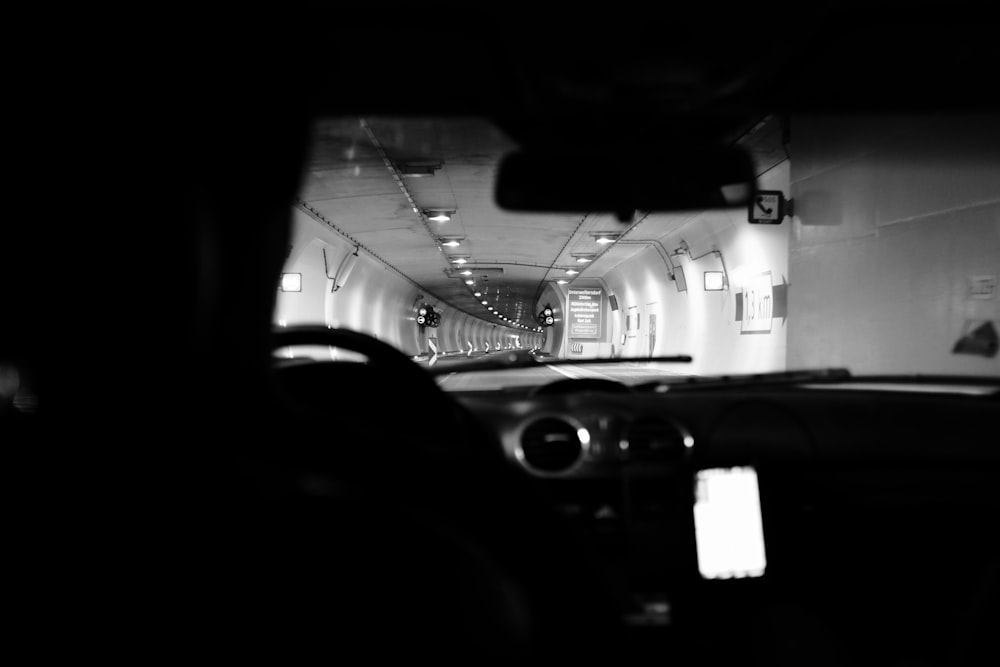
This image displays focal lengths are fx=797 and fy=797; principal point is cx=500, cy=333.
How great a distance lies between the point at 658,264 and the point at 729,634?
18.8m

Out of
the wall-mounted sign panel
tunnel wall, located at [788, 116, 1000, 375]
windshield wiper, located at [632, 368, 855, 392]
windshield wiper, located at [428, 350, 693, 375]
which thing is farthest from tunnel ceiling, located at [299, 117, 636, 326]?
the wall-mounted sign panel

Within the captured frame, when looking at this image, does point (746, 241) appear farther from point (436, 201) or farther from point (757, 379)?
point (757, 379)

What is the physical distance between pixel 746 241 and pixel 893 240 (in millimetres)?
6741

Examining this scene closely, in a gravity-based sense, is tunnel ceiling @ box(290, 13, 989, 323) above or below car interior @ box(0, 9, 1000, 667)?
above

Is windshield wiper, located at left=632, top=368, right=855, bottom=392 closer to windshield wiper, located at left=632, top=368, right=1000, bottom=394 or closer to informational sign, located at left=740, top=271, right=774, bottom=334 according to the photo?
windshield wiper, located at left=632, top=368, right=1000, bottom=394

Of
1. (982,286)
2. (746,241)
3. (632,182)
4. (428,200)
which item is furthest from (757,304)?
(632,182)

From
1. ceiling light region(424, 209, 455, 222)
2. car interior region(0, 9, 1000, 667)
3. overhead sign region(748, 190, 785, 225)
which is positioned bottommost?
car interior region(0, 9, 1000, 667)

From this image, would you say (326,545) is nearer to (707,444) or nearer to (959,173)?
(707,444)

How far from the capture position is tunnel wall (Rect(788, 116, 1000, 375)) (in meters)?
6.11

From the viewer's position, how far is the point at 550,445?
3.78 metres

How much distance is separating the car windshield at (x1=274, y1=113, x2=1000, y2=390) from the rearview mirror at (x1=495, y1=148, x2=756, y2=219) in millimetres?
35

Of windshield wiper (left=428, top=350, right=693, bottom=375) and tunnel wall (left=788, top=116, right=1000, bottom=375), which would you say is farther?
tunnel wall (left=788, top=116, right=1000, bottom=375)

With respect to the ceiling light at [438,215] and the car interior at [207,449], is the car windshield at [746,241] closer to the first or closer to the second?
the ceiling light at [438,215]

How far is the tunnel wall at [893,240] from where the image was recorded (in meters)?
6.11
